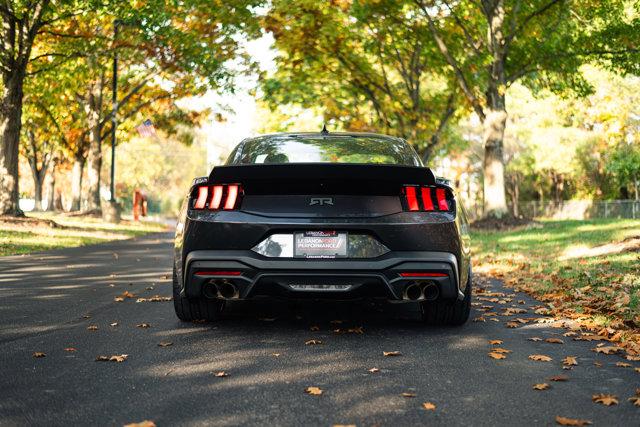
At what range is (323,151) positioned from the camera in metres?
6.34

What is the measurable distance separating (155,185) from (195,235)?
76571 millimetres

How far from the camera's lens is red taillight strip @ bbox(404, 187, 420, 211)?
552cm

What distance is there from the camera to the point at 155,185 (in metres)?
80.3

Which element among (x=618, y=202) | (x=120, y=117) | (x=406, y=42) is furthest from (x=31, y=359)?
(x=618, y=202)

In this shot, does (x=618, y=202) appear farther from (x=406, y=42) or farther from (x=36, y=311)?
(x=36, y=311)

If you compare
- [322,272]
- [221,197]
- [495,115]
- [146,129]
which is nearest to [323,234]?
[322,272]

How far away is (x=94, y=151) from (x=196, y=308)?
27.2 metres

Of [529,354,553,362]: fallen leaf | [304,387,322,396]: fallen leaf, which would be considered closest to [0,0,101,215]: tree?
[529,354,553,362]: fallen leaf

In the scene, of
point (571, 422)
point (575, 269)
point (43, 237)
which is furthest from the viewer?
point (43, 237)

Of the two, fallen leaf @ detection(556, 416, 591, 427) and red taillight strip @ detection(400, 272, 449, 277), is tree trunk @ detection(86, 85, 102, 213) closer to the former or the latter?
red taillight strip @ detection(400, 272, 449, 277)

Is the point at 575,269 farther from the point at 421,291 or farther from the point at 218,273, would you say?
the point at 218,273

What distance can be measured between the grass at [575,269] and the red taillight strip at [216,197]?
11.1 ft

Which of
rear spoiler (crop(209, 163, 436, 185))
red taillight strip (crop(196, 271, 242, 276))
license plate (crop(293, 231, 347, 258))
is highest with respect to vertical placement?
rear spoiler (crop(209, 163, 436, 185))

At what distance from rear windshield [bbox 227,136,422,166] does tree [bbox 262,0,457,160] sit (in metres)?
15.2
